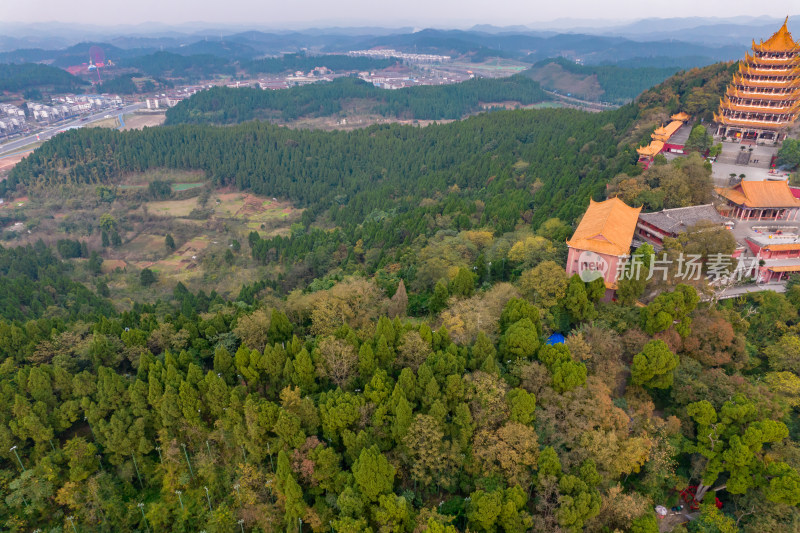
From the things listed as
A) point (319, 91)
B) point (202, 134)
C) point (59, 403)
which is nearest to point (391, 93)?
point (319, 91)

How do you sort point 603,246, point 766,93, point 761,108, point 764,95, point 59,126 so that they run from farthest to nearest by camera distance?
point 59,126 → point 766,93 → point 764,95 → point 761,108 → point 603,246

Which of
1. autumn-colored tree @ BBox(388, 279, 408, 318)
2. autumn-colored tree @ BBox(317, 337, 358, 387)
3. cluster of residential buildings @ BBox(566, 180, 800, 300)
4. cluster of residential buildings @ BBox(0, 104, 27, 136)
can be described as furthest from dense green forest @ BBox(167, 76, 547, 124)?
autumn-colored tree @ BBox(317, 337, 358, 387)

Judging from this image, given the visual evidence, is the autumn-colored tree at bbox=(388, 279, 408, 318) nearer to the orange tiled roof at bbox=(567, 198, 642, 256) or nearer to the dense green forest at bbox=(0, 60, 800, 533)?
the dense green forest at bbox=(0, 60, 800, 533)

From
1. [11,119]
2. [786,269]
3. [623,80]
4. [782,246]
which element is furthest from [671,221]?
[623,80]

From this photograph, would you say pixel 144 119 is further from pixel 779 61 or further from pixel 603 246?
pixel 603 246

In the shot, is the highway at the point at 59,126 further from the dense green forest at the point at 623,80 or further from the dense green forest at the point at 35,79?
the dense green forest at the point at 623,80
